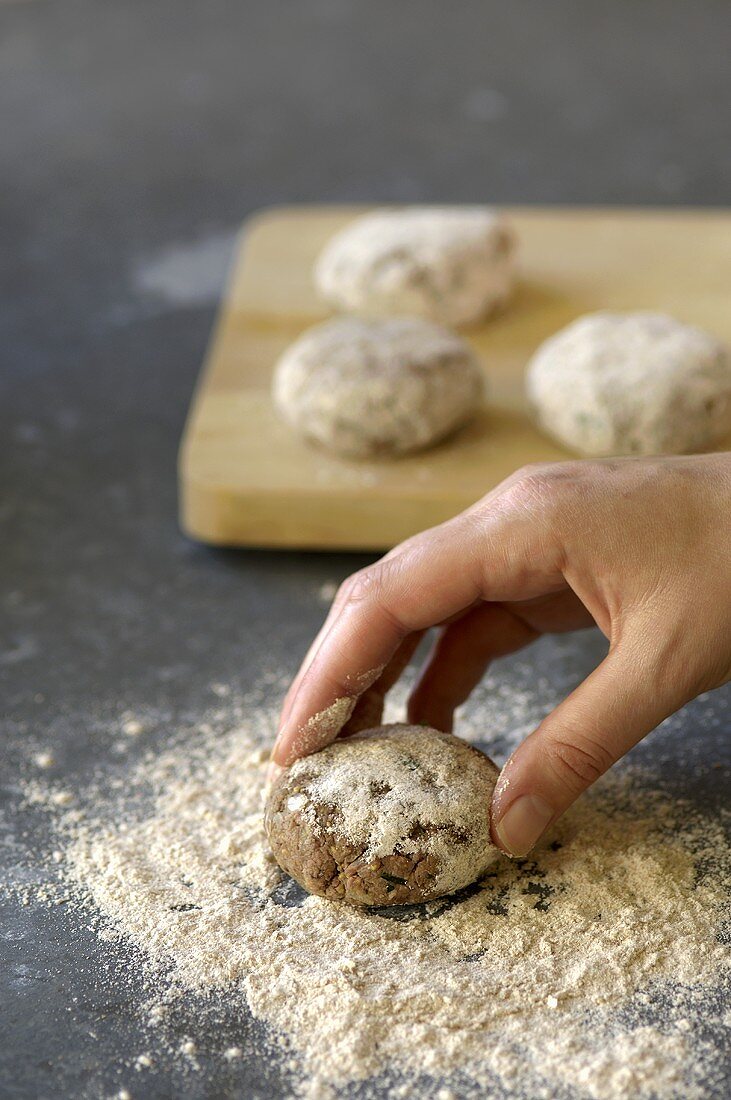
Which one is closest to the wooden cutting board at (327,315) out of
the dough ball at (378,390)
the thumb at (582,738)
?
the dough ball at (378,390)

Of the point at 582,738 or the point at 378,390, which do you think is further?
the point at 378,390

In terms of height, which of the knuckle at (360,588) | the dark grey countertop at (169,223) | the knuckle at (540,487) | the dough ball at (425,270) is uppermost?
the knuckle at (540,487)

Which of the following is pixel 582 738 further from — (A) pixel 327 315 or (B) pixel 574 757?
(A) pixel 327 315

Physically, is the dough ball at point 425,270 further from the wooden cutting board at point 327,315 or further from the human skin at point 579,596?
the human skin at point 579,596

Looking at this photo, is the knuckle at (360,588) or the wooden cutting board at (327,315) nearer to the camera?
the knuckle at (360,588)

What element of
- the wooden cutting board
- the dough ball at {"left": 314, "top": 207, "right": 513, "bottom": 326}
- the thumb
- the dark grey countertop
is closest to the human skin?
the thumb

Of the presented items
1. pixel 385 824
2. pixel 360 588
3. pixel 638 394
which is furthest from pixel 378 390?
pixel 385 824
